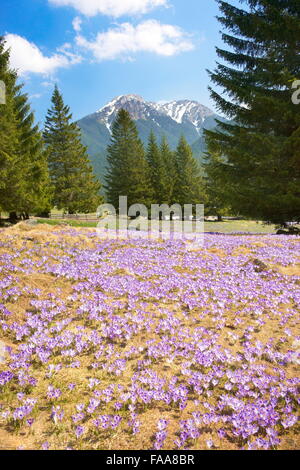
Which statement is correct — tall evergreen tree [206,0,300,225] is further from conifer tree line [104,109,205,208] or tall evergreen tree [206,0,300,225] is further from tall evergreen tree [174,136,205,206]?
tall evergreen tree [174,136,205,206]

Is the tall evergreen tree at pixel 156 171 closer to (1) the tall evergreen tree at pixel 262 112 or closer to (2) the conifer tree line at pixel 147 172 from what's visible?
(2) the conifer tree line at pixel 147 172

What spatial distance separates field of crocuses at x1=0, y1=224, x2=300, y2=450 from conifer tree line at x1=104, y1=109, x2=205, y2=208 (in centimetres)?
3789

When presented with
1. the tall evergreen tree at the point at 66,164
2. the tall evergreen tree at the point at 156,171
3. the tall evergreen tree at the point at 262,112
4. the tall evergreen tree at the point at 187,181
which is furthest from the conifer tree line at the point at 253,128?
the tall evergreen tree at the point at 187,181

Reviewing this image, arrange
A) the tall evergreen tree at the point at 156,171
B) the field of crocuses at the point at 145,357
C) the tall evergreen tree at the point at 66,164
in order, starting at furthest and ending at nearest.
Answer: the tall evergreen tree at the point at 156,171
the tall evergreen tree at the point at 66,164
the field of crocuses at the point at 145,357

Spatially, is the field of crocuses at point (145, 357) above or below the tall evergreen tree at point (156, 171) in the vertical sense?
below

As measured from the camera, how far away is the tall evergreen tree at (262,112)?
49.3 feet

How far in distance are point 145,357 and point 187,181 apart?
49.6 meters

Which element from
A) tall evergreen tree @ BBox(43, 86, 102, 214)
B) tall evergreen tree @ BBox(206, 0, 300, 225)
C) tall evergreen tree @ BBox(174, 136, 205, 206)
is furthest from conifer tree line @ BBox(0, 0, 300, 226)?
tall evergreen tree @ BBox(174, 136, 205, 206)

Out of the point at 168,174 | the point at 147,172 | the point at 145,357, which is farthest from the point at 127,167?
the point at 145,357

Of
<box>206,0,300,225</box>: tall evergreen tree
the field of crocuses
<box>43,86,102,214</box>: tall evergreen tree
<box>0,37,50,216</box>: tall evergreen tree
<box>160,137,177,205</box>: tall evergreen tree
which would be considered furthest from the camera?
<box>160,137,177,205</box>: tall evergreen tree

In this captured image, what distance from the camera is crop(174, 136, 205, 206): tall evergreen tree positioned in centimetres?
5088

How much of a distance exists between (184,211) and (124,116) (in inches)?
805

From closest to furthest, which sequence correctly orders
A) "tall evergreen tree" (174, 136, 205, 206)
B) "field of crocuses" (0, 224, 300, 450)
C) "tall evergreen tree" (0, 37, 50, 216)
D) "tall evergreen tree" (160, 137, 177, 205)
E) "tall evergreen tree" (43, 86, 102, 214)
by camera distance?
1. "field of crocuses" (0, 224, 300, 450)
2. "tall evergreen tree" (0, 37, 50, 216)
3. "tall evergreen tree" (43, 86, 102, 214)
4. "tall evergreen tree" (160, 137, 177, 205)
5. "tall evergreen tree" (174, 136, 205, 206)

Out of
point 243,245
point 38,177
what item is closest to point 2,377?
point 243,245
